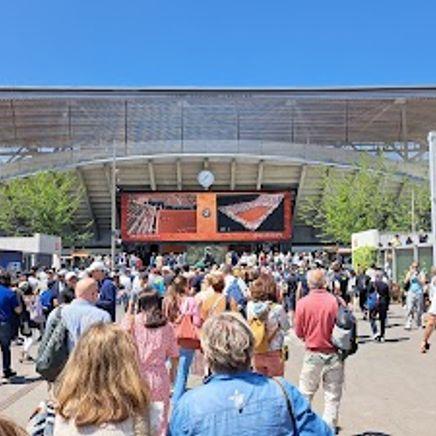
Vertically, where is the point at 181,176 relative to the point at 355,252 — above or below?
above

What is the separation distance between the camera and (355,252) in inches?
1292

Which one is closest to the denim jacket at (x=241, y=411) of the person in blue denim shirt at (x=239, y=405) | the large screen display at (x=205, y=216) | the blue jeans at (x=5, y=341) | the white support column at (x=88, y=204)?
the person in blue denim shirt at (x=239, y=405)

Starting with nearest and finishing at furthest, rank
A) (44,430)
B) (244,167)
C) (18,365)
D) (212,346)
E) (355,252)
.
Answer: (212,346) < (44,430) < (18,365) < (355,252) < (244,167)

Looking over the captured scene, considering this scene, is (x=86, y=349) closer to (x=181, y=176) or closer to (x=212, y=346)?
(x=212, y=346)

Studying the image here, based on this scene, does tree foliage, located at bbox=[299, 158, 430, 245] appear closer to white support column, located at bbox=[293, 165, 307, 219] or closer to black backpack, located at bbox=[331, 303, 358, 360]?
white support column, located at bbox=[293, 165, 307, 219]

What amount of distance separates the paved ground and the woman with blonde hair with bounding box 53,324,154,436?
15.3ft

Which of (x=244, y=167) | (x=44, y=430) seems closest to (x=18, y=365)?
(x=44, y=430)

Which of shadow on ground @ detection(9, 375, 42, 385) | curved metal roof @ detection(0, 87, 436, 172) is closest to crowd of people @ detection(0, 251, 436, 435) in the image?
shadow on ground @ detection(9, 375, 42, 385)

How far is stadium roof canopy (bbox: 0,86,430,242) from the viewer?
196 ft

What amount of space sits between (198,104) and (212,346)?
6034 cm

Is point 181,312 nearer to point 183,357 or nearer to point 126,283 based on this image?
point 183,357

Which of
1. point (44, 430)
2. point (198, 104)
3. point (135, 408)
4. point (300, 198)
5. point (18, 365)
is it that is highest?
point (198, 104)

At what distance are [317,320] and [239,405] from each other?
12.9 ft

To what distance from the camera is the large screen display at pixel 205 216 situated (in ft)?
193
